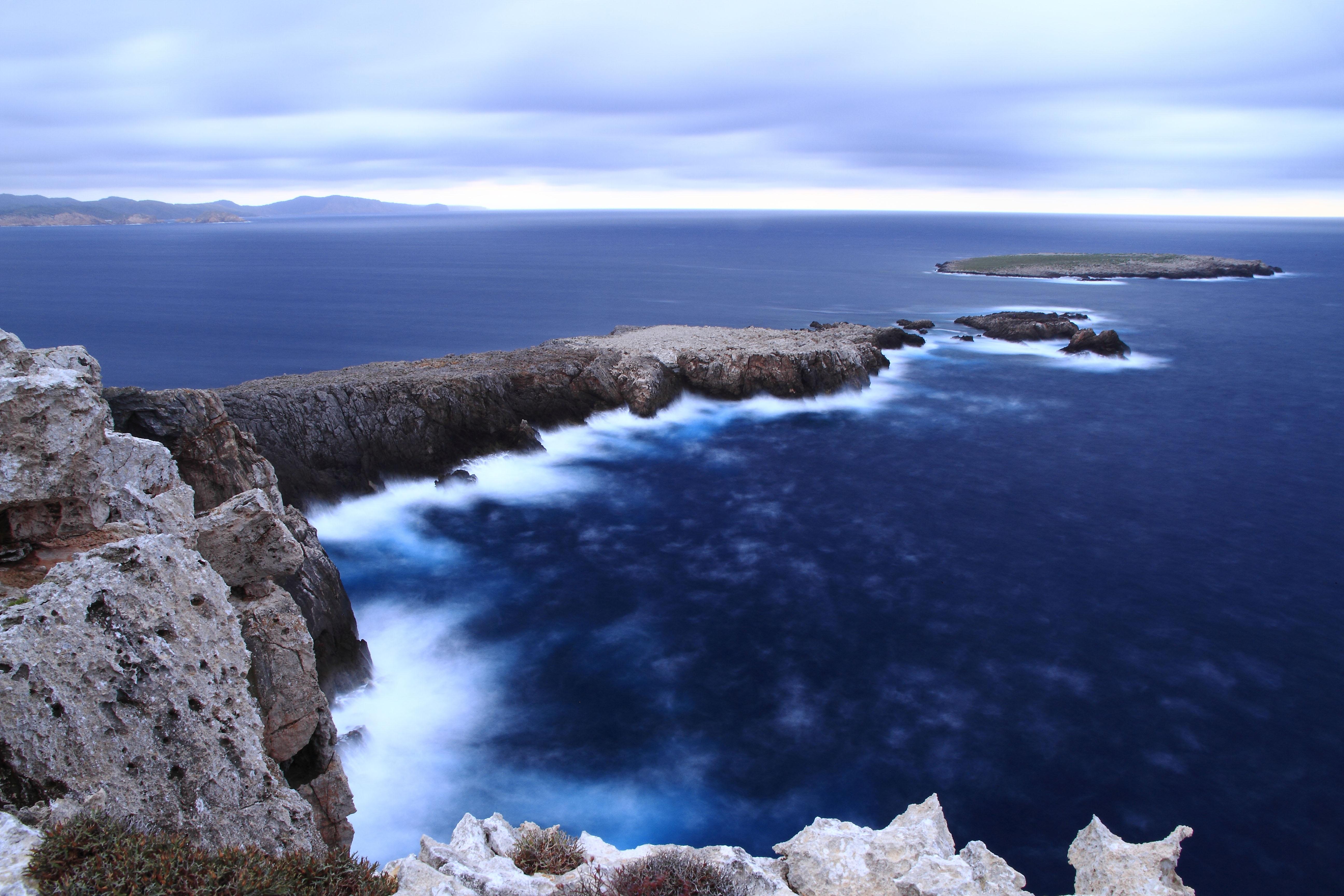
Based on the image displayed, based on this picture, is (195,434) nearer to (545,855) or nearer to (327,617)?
(327,617)

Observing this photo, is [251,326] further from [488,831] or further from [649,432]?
[488,831]

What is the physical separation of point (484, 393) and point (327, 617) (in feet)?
70.0

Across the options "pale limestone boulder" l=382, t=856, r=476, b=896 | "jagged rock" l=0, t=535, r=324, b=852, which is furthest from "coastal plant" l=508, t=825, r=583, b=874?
"jagged rock" l=0, t=535, r=324, b=852

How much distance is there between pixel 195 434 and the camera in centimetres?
2141

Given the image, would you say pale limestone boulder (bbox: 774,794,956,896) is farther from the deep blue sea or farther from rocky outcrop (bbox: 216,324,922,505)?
rocky outcrop (bbox: 216,324,922,505)

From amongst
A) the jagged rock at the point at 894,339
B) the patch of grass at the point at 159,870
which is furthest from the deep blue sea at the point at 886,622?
the jagged rock at the point at 894,339

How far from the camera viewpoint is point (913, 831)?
1153cm

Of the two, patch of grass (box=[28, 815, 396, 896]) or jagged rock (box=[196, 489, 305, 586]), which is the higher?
jagged rock (box=[196, 489, 305, 586])

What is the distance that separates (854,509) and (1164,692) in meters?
15.8

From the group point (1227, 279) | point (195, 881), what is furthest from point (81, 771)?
point (1227, 279)

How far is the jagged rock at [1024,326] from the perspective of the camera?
76.2m

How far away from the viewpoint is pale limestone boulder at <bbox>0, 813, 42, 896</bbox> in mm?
7043

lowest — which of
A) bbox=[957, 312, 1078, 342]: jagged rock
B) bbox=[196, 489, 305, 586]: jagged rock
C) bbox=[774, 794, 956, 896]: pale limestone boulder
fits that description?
bbox=[774, 794, 956, 896]: pale limestone boulder

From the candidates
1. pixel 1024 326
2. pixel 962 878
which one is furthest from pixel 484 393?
pixel 1024 326
